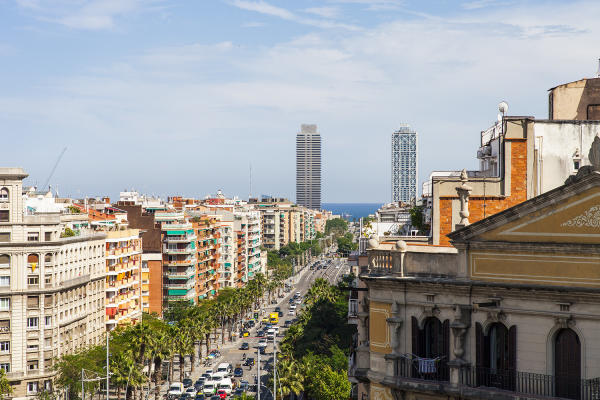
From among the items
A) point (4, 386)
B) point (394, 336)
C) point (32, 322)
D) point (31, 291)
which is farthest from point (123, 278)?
point (394, 336)

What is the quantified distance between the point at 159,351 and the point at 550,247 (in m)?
68.3

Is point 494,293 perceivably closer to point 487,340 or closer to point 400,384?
point 487,340

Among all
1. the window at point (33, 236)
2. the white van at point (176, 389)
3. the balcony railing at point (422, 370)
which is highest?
the window at point (33, 236)

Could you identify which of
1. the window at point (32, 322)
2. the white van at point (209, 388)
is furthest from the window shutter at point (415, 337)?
the window at point (32, 322)

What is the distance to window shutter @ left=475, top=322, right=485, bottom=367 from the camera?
28062mm

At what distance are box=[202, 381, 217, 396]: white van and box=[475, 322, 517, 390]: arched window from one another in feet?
211

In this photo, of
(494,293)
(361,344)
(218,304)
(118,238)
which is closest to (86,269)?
(118,238)

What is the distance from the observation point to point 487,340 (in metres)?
28.1

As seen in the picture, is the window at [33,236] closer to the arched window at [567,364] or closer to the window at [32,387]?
the window at [32,387]

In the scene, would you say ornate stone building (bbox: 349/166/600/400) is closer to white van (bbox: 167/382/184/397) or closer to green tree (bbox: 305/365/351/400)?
green tree (bbox: 305/365/351/400)

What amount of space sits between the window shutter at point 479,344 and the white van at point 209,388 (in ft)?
211

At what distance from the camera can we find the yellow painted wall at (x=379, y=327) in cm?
3010

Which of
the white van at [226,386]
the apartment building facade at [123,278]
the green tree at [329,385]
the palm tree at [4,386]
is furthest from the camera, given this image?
the apartment building facade at [123,278]

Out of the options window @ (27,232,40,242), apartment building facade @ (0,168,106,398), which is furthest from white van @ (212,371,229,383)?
window @ (27,232,40,242)
